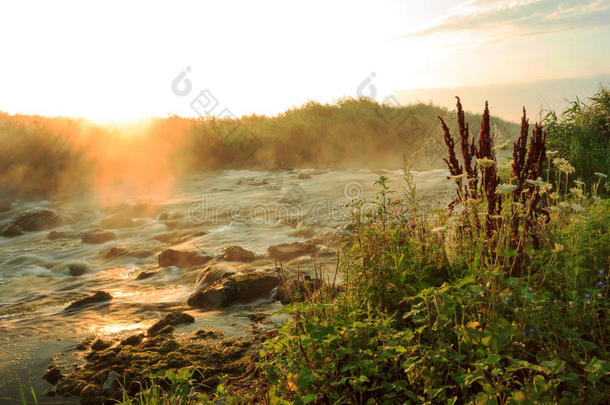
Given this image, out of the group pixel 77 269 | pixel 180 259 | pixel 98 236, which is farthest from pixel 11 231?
pixel 180 259

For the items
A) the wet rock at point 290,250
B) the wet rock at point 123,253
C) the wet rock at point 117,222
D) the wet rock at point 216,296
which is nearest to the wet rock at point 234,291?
the wet rock at point 216,296

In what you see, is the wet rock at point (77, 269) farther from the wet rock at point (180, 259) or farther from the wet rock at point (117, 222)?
the wet rock at point (117, 222)

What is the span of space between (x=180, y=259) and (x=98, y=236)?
11.4 feet

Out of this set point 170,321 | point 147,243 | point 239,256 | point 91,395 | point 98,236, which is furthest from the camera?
point 98,236

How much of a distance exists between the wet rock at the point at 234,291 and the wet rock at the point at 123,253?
345 centimetres

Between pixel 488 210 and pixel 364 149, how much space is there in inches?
650

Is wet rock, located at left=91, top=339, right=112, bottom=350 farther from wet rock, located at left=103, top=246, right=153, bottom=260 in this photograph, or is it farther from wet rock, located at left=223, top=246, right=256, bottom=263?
wet rock, located at left=103, top=246, right=153, bottom=260

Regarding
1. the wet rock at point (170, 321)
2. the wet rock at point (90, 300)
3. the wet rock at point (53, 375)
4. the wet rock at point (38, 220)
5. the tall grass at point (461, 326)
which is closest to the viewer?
the tall grass at point (461, 326)

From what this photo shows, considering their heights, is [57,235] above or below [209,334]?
above

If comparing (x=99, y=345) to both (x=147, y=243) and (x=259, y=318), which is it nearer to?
(x=259, y=318)

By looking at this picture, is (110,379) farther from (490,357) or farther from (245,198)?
(245,198)

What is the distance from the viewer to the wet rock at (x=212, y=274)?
19.3ft

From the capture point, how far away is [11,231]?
10625 millimetres

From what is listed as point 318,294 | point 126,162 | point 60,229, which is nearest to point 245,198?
point 60,229
